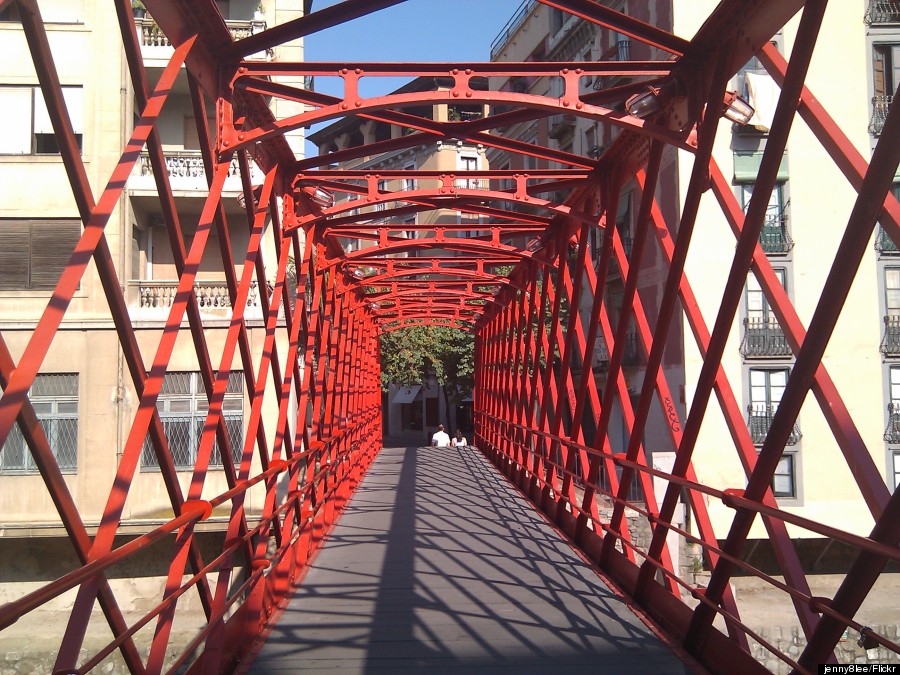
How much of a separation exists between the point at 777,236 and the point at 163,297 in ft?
43.9

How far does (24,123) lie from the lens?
49.8 ft

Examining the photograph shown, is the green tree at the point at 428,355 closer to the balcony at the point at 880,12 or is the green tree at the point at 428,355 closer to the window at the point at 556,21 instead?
the window at the point at 556,21

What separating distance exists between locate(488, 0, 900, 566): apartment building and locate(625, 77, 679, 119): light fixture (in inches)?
556

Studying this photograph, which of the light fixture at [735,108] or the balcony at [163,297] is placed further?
the balcony at [163,297]

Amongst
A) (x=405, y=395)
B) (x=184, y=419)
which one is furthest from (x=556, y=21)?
(x=405, y=395)

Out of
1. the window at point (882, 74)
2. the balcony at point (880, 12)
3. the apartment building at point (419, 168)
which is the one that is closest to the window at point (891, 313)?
the window at point (882, 74)

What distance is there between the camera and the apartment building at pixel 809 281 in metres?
19.7

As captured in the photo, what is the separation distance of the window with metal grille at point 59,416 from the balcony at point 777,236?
14.8 meters

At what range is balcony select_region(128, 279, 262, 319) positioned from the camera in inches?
627

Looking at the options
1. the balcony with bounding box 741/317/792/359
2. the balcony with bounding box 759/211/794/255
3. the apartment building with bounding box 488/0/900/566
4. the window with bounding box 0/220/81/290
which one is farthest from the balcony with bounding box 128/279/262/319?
the balcony with bounding box 759/211/794/255

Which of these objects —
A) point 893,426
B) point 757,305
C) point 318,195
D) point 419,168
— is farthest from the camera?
point 419,168

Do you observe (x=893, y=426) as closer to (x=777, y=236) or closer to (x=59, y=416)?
(x=777, y=236)

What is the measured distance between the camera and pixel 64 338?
51.1 ft

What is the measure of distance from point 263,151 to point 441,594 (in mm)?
3714
